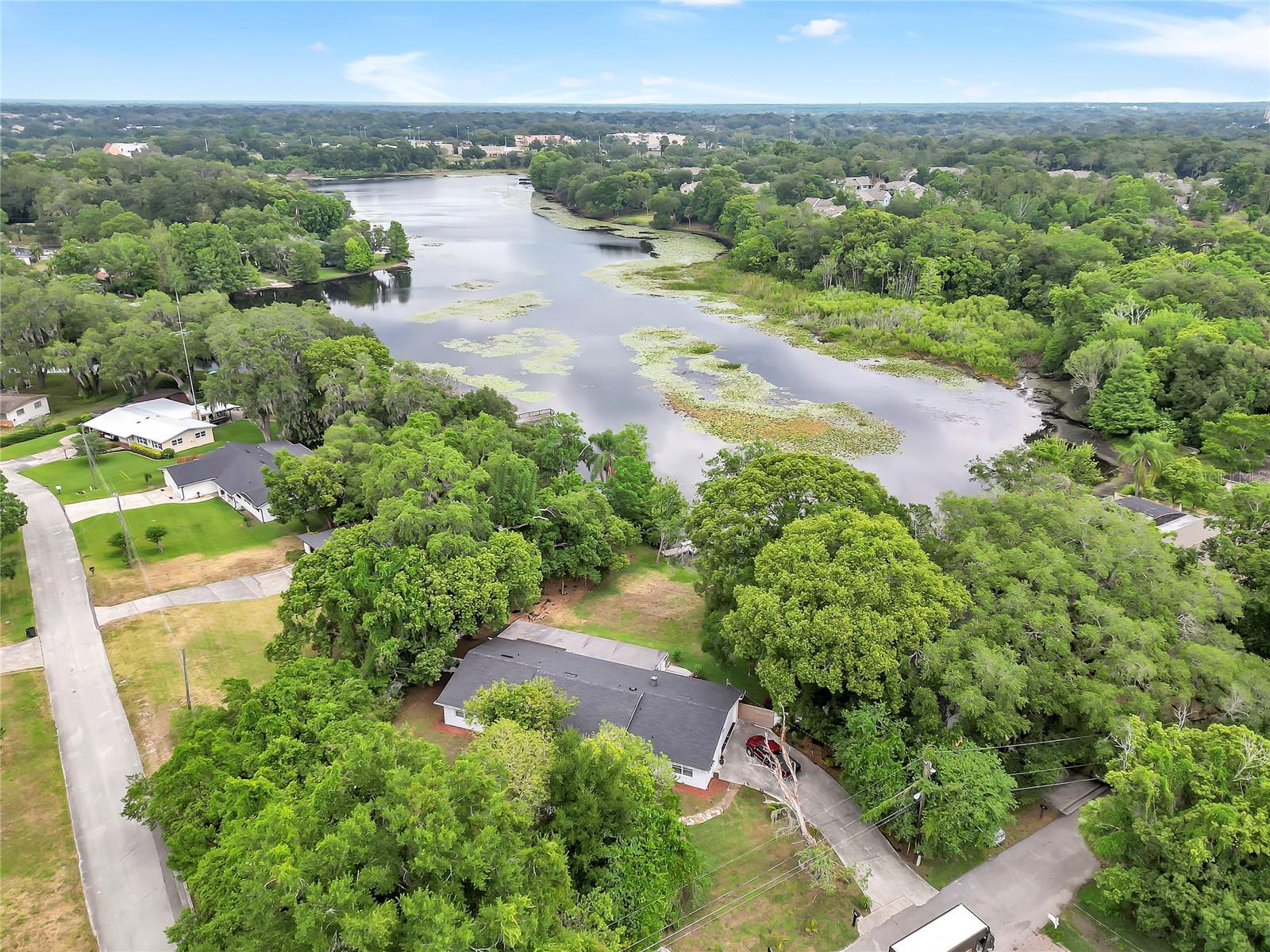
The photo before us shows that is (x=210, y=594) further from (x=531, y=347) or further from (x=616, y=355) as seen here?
(x=616, y=355)

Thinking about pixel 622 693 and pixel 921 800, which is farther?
pixel 622 693

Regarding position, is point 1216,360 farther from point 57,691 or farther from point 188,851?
point 57,691

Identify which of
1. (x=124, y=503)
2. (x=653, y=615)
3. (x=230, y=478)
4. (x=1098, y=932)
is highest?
(x=230, y=478)

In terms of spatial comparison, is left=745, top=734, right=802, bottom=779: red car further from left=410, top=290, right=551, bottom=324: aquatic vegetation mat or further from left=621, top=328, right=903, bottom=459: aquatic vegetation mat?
left=410, top=290, right=551, bottom=324: aquatic vegetation mat

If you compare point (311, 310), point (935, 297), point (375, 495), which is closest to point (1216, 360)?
point (935, 297)

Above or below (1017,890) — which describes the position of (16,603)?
above

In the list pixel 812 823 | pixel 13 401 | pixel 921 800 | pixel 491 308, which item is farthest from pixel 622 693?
pixel 491 308
